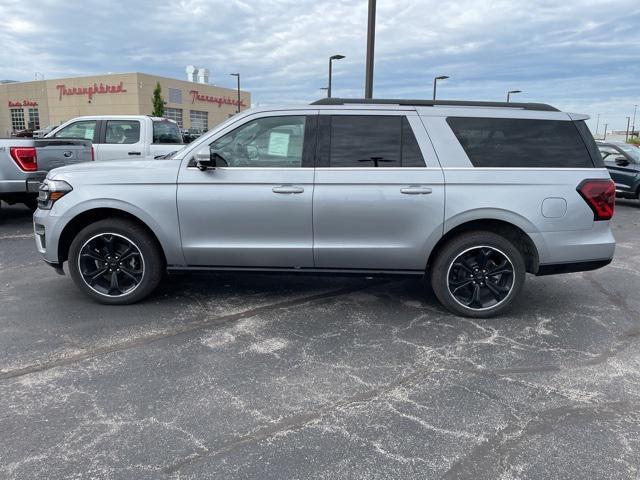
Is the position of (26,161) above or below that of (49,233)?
above

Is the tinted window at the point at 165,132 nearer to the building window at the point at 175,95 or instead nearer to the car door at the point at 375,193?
the car door at the point at 375,193

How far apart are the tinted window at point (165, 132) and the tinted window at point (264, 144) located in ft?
24.1

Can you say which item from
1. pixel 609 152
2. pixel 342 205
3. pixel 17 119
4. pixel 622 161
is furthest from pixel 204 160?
pixel 17 119

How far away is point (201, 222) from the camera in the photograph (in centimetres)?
450

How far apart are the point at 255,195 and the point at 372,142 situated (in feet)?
3.74

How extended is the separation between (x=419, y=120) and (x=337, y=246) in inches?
53.0

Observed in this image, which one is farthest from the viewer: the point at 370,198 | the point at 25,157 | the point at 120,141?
the point at 120,141

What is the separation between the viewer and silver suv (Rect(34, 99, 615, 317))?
4398mm

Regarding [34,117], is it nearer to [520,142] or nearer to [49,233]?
[49,233]

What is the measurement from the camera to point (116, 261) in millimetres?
4684

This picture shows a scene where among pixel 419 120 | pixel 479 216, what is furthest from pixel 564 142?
pixel 419 120

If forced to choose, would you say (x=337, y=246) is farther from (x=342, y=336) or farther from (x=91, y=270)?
(x=91, y=270)

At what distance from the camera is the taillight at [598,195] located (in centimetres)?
439

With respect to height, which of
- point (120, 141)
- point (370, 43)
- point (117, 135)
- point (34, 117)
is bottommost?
point (120, 141)
